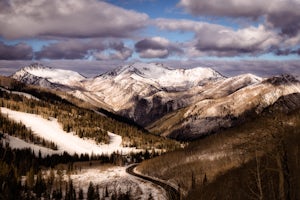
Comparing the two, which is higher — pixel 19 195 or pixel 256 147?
pixel 256 147

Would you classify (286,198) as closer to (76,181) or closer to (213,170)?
(213,170)

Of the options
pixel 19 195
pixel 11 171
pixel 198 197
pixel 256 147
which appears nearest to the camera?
pixel 198 197

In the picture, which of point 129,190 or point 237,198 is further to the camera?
point 129,190

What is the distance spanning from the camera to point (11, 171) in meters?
178

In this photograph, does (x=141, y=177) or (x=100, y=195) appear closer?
(x=100, y=195)

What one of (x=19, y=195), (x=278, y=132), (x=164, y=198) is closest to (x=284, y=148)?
(x=278, y=132)

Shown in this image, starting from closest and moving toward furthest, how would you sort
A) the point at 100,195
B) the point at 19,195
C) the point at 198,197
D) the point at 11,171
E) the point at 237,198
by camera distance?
1. the point at 198,197
2. the point at 237,198
3. the point at 19,195
4. the point at 100,195
5. the point at 11,171

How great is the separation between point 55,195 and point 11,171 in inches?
1576

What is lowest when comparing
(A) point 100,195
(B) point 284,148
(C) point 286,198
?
(A) point 100,195

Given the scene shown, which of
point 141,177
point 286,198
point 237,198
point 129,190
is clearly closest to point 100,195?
point 129,190

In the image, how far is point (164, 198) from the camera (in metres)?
140

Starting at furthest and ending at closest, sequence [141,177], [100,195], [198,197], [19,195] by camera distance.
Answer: [141,177]
[100,195]
[19,195]
[198,197]

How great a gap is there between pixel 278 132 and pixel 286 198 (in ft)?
26.8

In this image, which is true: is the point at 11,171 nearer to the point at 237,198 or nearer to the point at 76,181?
the point at 76,181
